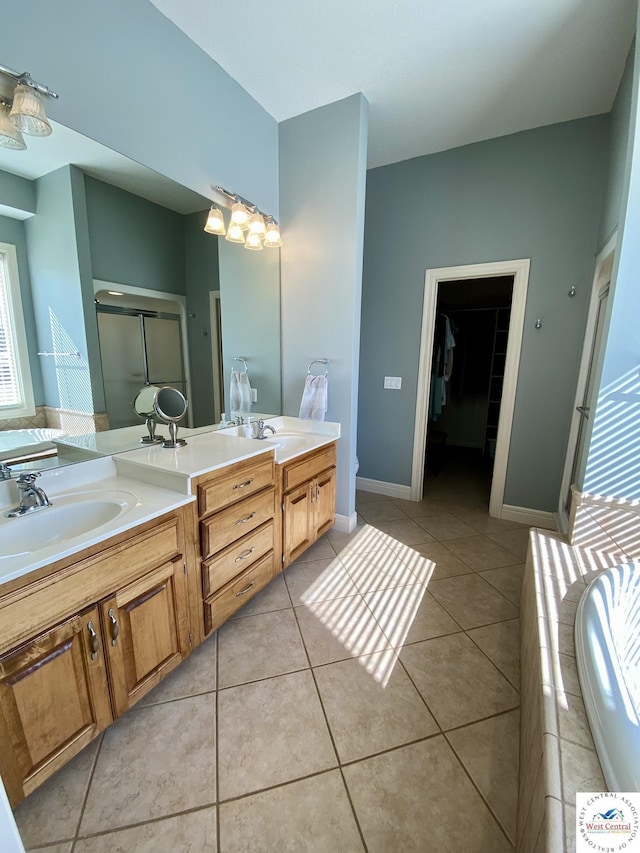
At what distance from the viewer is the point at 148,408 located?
173 centimetres

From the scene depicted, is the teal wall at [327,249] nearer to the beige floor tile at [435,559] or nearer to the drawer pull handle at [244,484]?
the beige floor tile at [435,559]

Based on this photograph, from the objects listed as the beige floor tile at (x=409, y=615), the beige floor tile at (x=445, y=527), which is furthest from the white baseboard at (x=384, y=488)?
the beige floor tile at (x=409, y=615)

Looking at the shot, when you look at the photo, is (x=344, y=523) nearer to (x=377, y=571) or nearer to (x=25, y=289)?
(x=377, y=571)

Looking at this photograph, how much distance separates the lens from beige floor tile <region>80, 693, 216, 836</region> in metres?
1.03

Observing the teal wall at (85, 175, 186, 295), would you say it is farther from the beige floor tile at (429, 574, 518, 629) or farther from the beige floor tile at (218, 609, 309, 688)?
the beige floor tile at (429, 574, 518, 629)

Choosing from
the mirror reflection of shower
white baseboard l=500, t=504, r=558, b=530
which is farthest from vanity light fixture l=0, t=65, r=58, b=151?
white baseboard l=500, t=504, r=558, b=530

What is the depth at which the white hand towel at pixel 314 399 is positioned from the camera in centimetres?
243

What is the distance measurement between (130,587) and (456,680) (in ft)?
4.52

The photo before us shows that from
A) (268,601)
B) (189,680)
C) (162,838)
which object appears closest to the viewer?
(162,838)

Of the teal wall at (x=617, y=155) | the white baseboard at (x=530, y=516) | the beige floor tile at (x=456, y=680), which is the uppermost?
the teal wall at (x=617, y=155)

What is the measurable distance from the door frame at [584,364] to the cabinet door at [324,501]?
1.52 metres

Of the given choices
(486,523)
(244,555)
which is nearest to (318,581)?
(244,555)

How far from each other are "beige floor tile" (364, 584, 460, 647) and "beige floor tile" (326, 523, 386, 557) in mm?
450

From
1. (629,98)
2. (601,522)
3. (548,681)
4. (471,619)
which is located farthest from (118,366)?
(629,98)
